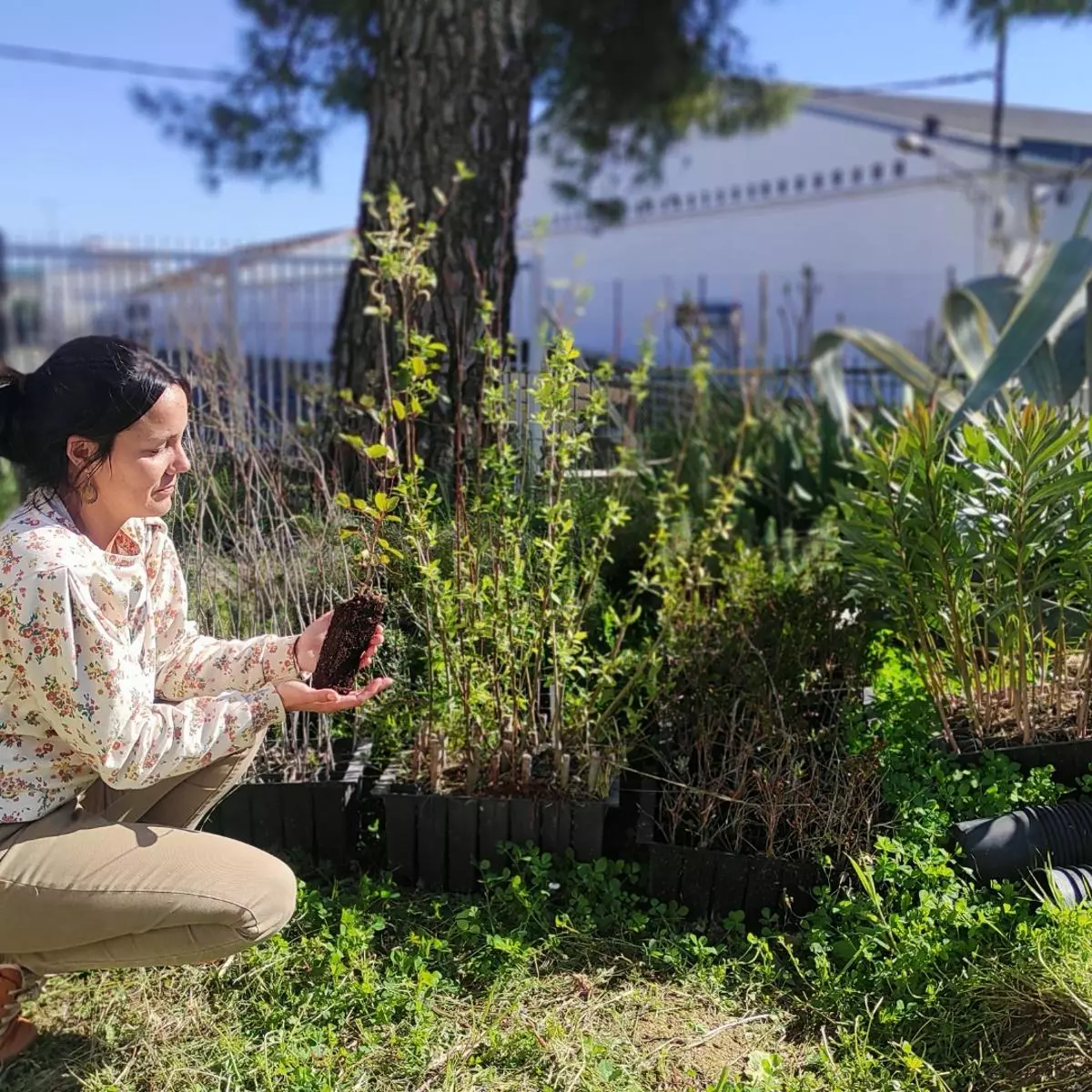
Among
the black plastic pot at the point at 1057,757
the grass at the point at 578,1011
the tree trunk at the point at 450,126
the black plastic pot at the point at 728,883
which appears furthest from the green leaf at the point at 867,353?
the grass at the point at 578,1011

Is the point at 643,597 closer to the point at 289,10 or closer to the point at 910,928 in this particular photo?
the point at 910,928

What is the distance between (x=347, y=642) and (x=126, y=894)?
1.85ft

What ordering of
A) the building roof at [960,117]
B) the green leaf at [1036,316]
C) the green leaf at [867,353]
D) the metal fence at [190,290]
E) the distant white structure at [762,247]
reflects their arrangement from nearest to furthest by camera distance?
1. the green leaf at [1036,316]
2. the green leaf at [867,353]
3. the metal fence at [190,290]
4. the distant white structure at [762,247]
5. the building roof at [960,117]

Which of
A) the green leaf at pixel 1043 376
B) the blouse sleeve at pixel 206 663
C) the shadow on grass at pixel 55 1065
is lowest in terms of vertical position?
the shadow on grass at pixel 55 1065

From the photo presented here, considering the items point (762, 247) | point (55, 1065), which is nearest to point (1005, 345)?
point (55, 1065)

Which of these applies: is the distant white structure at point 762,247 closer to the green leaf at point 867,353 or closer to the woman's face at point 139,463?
the green leaf at point 867,353

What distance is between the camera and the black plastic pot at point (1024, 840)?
220 centimetres

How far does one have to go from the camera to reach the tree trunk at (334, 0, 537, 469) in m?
3.54

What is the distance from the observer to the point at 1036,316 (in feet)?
12.8

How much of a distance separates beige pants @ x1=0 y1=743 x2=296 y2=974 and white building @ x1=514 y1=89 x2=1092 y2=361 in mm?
11118

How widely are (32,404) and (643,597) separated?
2.18m

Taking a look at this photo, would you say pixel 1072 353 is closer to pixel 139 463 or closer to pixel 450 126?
pixel 450 126

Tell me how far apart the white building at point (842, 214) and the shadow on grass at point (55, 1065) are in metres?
11.2

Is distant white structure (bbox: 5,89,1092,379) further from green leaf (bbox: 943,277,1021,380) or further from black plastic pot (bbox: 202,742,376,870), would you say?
black plastic pot (bbox: 202,742,376,870)
